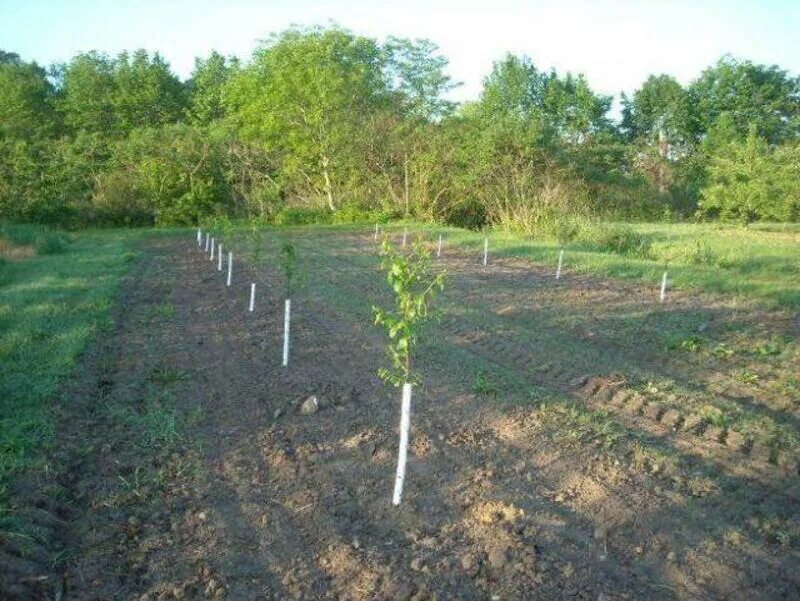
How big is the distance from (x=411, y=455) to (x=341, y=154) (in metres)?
31.2

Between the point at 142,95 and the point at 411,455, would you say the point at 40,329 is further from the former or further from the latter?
the point at 142,95

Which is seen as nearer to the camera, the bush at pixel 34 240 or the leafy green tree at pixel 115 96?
the bush at pixel 34 240

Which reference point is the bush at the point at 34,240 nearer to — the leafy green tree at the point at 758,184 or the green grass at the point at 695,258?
the green grass at the point at 695,258

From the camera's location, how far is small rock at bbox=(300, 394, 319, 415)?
22.3 feet

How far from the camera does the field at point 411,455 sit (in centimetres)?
426

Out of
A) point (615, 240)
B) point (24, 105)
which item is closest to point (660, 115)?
point (615, 240)

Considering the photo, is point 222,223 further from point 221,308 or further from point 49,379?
point 49,379

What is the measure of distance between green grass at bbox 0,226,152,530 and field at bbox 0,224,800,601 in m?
0.05

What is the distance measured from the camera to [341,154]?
35.7m

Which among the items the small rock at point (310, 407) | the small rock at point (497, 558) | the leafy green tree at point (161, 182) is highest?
the leafy green tree at point (161, 182)

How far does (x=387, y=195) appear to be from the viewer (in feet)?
115

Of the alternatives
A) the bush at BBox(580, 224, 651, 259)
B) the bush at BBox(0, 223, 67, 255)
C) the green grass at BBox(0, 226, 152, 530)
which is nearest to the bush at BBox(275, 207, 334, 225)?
the bush at BBox(0, 223, 67, 255)

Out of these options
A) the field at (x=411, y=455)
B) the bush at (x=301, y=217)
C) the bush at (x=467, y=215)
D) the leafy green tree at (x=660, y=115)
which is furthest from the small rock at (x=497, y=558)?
the leafy green tree at (x=660, y=115)

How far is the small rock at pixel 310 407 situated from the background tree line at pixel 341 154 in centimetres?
1681
